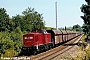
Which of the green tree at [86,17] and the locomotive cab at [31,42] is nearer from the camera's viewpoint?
the locomotive cab at [31,42]

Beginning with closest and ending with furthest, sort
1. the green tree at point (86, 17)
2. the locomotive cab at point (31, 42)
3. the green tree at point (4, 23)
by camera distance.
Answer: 1. the locomotive cab at point (31, 42)
2. the green tree at point (86, 17)
3. the green tree at point (4, 23)

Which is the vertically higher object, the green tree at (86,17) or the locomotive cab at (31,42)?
the green tree at (86,17)

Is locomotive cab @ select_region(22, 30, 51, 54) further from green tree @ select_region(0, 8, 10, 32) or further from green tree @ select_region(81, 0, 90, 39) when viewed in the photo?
green tree @ select_region(0, 8, 10, 32)

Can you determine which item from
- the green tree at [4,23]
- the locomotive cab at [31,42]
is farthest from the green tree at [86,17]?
the locomotive cab at [31,42]

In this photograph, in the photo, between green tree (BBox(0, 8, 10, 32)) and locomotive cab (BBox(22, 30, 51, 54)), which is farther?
green tree (BBox(0, 8, 10, 32))

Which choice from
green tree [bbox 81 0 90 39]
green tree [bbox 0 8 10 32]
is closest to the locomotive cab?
green tree [bbox 81 0 90 39]

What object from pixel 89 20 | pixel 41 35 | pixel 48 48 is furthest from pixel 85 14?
pixel 41 35

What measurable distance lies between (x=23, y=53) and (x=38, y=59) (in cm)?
655

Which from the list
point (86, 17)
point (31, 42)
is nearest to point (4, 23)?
point (86, 17)

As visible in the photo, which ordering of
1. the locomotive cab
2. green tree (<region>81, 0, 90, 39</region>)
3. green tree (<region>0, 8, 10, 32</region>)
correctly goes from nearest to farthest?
the locomotive cab < green tree (<region>81, 0, 90, 39</region>) < green tree (<region>0, 8, 10, 32</region>)

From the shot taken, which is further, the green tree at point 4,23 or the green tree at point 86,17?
the green tree at point 4,23

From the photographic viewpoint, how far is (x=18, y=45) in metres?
37.2

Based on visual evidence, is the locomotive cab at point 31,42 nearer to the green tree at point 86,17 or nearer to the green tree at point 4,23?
the green tree at point 86,17

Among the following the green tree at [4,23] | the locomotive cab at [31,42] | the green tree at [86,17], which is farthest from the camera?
the green tree at [4,23]
